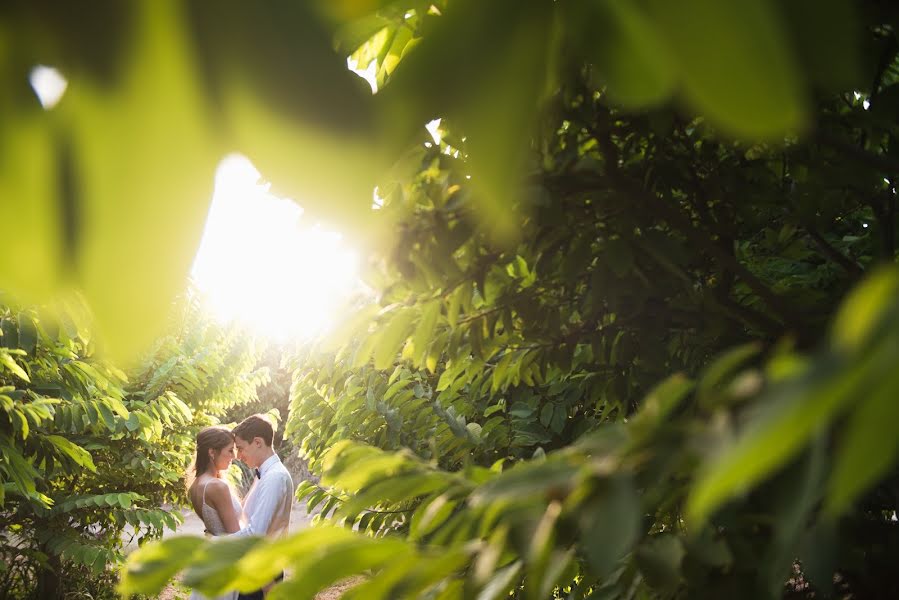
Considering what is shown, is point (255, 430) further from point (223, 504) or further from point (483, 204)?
point (483, 204)

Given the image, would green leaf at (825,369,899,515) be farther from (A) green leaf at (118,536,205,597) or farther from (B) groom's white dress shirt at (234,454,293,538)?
(B) groom's white dress shirt at (234,454,293,538)

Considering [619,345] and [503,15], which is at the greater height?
[619,345]

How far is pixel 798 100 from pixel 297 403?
494 cm

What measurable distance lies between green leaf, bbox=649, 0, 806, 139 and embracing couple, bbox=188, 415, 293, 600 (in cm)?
581

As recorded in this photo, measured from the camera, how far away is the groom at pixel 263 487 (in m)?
5.71

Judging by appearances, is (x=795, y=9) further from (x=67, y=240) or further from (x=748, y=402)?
(x=67, y=240)

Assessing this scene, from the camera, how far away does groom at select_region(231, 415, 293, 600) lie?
5707 millimetres

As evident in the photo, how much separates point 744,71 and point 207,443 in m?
6.94

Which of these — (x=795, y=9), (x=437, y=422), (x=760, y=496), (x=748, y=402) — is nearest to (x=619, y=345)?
(x=760, y=496)

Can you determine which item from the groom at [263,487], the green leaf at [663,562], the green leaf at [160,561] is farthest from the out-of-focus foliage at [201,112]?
the groom at [263,487]

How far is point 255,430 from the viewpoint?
6.12m

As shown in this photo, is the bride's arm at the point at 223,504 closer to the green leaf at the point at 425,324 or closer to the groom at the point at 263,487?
the groom at the point at 263,487

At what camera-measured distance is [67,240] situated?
0.39m

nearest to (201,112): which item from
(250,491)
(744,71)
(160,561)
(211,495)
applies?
(744,71)
